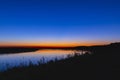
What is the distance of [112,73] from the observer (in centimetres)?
1249

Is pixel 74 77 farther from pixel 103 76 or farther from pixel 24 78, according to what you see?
pixel 24 78

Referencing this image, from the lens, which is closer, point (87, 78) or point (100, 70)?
point (87, 78)

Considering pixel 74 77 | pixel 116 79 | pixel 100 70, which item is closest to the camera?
pixel 116 79

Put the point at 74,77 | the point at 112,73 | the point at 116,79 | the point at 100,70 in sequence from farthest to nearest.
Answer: the point at 100,70 → the point at 112,73 → the point at 74,77 → the point at 116,79

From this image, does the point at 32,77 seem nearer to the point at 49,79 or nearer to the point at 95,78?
the point at 49,79

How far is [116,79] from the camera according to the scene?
10922mm

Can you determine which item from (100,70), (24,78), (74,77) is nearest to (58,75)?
(74,77)

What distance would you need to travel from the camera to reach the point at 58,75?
40.1 feet

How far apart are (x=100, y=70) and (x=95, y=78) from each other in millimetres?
2188

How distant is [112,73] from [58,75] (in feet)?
8.92

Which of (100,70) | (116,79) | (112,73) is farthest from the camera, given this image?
(100,70)

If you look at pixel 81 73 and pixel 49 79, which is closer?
pixel 49 79

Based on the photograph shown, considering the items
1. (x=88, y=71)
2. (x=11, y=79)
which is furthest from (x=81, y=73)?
(x=11, y=79)

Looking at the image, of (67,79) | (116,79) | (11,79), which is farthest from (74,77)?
(11,79)
